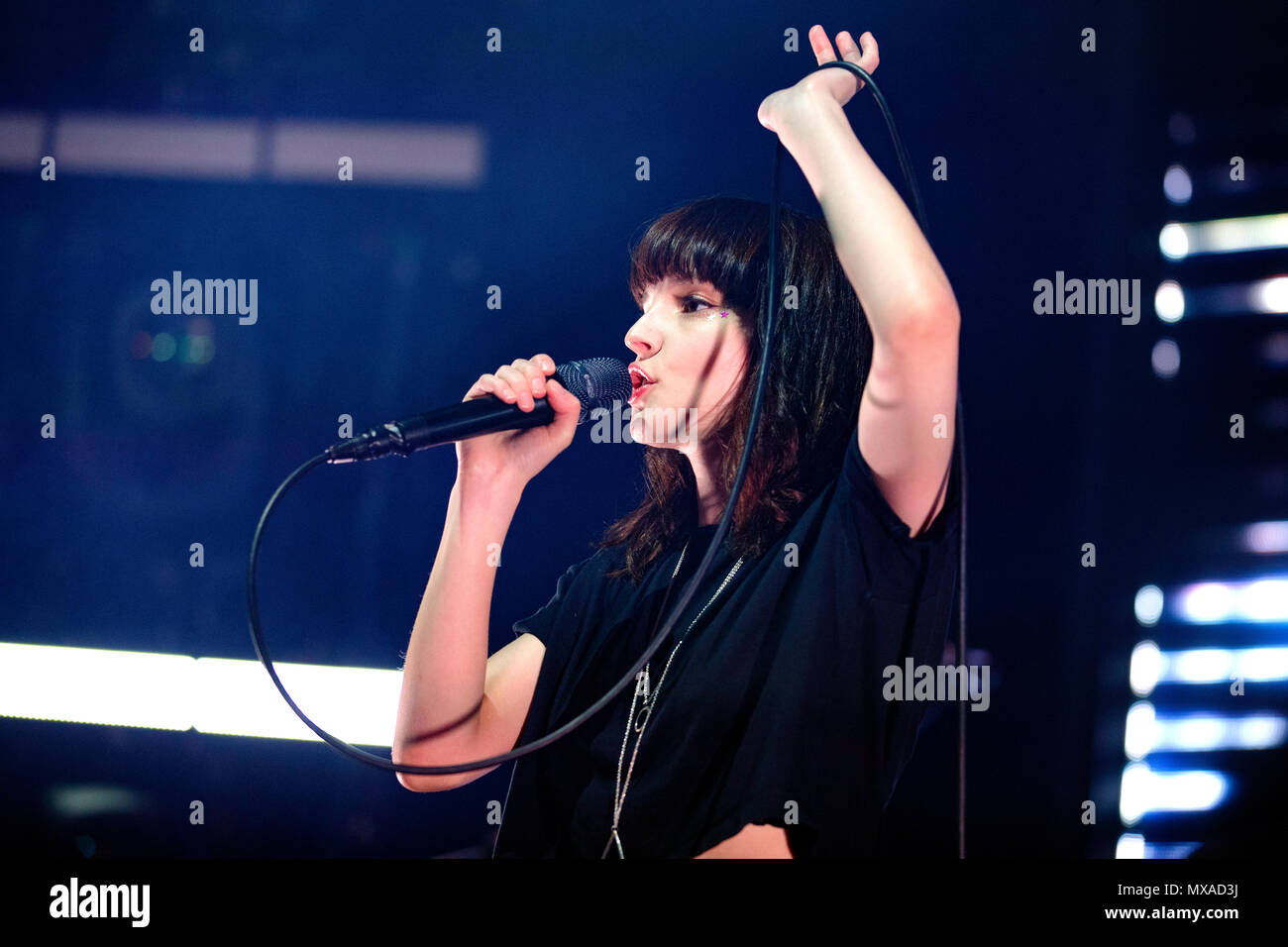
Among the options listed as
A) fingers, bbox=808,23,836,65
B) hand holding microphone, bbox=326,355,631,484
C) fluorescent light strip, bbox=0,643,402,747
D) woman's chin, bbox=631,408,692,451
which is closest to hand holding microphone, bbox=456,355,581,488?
hand holding microphone, bbox=326,355,631,484

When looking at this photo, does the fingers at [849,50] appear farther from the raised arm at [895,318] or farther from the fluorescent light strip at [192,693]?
the fluorescent light strip at [192,693]

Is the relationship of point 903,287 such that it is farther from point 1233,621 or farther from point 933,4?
point 1233,621

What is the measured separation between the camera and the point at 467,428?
1166 millimetres

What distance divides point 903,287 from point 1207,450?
0.72 meters

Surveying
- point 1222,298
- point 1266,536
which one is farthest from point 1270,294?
point 1266,536

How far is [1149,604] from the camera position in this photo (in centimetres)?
153

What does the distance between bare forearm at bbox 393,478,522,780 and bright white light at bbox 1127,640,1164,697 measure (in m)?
1.02

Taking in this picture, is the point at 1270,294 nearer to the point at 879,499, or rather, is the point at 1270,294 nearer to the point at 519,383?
the point at 879,499

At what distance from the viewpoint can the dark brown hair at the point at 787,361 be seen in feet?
4.58

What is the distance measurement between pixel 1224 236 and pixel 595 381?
1.05 metres

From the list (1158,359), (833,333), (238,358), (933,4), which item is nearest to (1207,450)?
(1158,359)

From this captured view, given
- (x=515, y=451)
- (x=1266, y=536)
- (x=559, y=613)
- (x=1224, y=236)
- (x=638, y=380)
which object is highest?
(x=1224, y=236)

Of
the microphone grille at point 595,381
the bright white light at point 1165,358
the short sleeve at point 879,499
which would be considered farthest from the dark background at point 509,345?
the short sleeve at point 879,499

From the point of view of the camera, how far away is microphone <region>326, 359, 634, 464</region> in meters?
1.11
